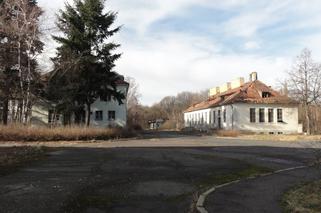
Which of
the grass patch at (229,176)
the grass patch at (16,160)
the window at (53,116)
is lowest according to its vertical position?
the grass patch at (229,176)

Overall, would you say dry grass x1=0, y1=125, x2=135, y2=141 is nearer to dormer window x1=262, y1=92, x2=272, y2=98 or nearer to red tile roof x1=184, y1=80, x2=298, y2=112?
red tile roof x1=184, y1=80, x2=298, y2=112

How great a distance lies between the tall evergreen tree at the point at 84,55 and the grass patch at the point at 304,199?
109 ft

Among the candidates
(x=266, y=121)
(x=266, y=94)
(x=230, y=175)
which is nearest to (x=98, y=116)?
(x=266, y=121)

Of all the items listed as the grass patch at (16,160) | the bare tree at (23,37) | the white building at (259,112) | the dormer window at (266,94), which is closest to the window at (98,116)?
the bare tree at (23,37)

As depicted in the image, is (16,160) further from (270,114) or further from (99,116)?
(270,114)

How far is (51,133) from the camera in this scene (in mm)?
35750

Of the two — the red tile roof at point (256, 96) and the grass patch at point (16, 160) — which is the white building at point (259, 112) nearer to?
the red tile roof at point (256, 96)

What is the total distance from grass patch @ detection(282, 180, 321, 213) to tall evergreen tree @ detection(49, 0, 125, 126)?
1307 inches

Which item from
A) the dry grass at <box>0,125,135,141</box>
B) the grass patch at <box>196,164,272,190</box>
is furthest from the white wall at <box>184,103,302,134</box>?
the grass patch at <box>196,164,272,190</box>

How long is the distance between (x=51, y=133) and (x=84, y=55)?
416 inches

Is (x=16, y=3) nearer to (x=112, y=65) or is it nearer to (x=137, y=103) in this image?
(x=112, y=65)

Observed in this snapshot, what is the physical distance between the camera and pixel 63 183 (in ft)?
40.5

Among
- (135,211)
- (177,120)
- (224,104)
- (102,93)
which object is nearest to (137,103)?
(177,120)

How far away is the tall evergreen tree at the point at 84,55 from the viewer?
142 ft
